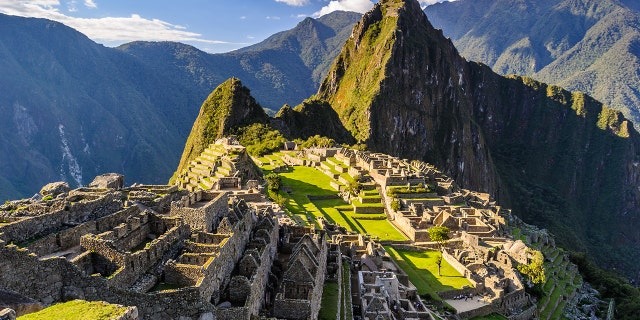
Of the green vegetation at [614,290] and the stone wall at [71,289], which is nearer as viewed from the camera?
the stone wall at [71,289]

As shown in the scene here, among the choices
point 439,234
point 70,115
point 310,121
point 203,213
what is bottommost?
point 439,234

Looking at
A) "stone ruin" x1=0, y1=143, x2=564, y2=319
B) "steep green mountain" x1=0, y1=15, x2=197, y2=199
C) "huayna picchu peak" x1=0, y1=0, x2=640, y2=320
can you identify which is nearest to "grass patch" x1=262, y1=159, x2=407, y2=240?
"huayna picchu peak" x1=0, y1=0, x2=640, y2=320

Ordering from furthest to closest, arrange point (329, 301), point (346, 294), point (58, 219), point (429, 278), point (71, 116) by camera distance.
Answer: point (71, 116), point (429, 278), point (346, 294), point (329, 301), point (58, 219)

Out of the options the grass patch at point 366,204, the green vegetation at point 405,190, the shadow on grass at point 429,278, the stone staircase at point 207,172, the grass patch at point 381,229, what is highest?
the stone staircase at point 207,172

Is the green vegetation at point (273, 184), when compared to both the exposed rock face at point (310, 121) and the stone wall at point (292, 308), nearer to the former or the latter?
the stone wall at point (292, 308)


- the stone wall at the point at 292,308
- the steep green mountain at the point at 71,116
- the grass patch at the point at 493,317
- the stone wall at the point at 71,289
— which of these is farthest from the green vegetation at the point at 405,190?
the steep green mountain at the point at 71,116

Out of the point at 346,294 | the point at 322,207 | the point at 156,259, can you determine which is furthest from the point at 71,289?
the point at 322,207

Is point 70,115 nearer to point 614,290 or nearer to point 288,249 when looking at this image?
point 288,249

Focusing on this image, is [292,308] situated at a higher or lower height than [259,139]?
lower
